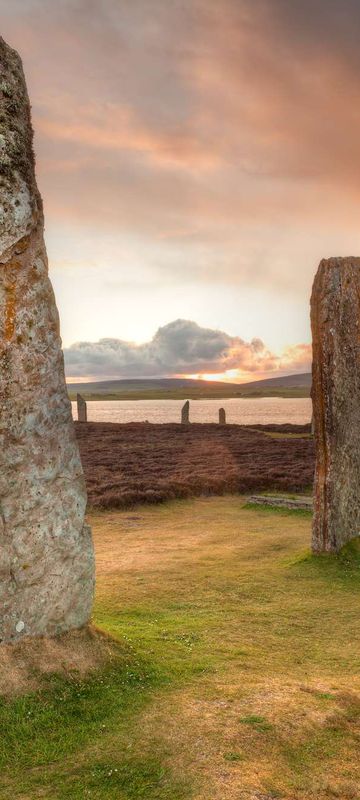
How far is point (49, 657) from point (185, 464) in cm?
1816

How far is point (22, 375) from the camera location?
5.97 metres

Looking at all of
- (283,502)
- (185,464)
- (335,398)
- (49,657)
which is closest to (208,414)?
(185,464)

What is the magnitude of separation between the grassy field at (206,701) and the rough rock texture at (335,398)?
1070 millimetres

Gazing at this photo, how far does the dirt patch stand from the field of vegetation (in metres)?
11.0

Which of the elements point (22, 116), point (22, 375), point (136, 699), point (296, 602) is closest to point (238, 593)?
point (296, 602)

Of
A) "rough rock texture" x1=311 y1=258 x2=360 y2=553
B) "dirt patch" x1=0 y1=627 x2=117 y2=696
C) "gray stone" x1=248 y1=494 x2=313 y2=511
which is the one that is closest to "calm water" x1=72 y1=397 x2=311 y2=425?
"gray stone" x1=248 y1=494 x2=313 y2=511

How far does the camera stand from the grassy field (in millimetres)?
4629

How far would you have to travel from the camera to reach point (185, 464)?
2409 cm

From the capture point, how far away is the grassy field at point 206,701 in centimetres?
463

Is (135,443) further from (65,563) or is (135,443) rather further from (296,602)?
(65,563)

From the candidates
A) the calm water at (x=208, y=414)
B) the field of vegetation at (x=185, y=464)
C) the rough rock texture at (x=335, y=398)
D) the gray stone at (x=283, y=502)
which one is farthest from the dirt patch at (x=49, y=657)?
the calm water at (x=208, y=414)

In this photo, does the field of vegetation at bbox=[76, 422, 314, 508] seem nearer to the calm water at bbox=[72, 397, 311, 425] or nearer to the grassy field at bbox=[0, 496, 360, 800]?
the grassy field at bbox=[0, 496, 360, 800]

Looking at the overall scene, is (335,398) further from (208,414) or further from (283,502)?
(208,414)

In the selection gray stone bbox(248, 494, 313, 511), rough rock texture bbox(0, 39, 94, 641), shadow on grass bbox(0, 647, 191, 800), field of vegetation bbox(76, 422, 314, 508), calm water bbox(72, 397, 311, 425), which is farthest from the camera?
calm water bbox(72, 397, 311, 425)
